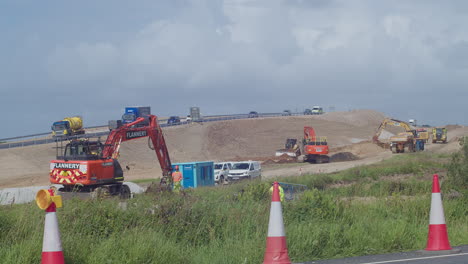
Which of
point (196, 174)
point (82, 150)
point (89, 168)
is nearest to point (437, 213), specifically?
point (89, 168)

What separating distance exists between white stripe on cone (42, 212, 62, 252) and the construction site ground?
3755 centimetres

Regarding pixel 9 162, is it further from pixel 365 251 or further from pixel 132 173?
pixel 365 251

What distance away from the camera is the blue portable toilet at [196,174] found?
37.2 meters

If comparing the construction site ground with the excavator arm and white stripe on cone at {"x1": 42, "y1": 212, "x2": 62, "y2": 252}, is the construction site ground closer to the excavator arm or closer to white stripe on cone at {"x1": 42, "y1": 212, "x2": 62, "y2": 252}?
the excavator arm

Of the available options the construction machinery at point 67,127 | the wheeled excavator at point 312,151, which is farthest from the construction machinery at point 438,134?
the construction machinery at point 67,127

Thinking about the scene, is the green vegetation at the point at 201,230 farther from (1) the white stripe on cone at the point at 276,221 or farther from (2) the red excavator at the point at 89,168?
(2) the red excavator at the point at 89,168

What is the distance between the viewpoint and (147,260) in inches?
298

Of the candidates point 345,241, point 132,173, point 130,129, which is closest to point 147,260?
point 345,241

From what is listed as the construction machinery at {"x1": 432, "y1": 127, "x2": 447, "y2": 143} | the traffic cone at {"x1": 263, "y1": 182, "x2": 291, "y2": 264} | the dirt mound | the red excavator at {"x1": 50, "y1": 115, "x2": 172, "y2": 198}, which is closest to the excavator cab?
the red excavator at {"x1": 50, "y1": 115, "x2": 172, "y2": 198}

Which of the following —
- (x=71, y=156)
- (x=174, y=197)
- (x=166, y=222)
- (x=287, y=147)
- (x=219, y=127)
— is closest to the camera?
(x=166, y=222)

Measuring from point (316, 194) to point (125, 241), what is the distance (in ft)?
14.5

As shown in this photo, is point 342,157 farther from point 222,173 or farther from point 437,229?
point 437,229

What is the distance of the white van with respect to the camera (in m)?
40.8

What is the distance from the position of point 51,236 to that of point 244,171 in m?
34.9
